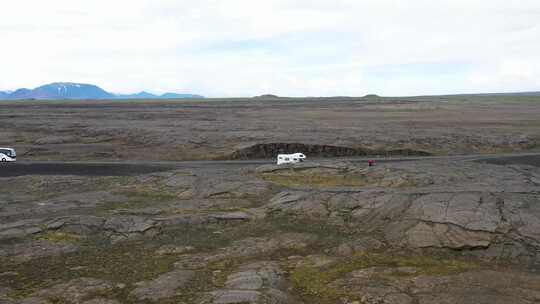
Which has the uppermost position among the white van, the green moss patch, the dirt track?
the white van

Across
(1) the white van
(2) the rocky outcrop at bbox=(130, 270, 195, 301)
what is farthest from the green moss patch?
(1) the white van

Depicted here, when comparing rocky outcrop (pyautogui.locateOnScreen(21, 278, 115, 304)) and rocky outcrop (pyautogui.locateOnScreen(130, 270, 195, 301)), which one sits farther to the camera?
rocky outcrop (pyautogui.locateOnScreen(130, 270, 195, 301))

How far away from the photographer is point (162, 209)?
30125 millimetres

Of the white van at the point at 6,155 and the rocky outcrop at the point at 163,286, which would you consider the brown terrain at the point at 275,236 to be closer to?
the rocky outcrop at the point at 163,286

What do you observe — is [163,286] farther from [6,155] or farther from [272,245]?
[6,155]

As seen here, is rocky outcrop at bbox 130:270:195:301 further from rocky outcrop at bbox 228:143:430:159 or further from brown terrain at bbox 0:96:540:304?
rocky outcrop at bbox 228:143:430:159

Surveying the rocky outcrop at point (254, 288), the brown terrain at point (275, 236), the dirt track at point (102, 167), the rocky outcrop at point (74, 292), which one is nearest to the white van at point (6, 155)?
the dirt track at point (102, 167)

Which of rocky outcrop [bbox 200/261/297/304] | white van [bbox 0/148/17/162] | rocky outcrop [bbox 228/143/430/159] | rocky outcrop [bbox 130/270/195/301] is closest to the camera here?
rocky outcrop [bbox 200/261/297/304]

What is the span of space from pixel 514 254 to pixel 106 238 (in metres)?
20.7

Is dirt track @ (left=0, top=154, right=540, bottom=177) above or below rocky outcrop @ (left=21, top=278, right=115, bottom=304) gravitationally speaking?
above

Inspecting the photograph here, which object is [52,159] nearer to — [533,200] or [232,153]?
[232,153]

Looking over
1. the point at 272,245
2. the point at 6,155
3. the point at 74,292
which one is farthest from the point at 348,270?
the point at 6,155

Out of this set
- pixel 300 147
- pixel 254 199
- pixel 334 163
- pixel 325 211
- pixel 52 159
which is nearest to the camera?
pixel 325 211

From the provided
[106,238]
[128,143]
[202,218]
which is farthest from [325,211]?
[128,143]
